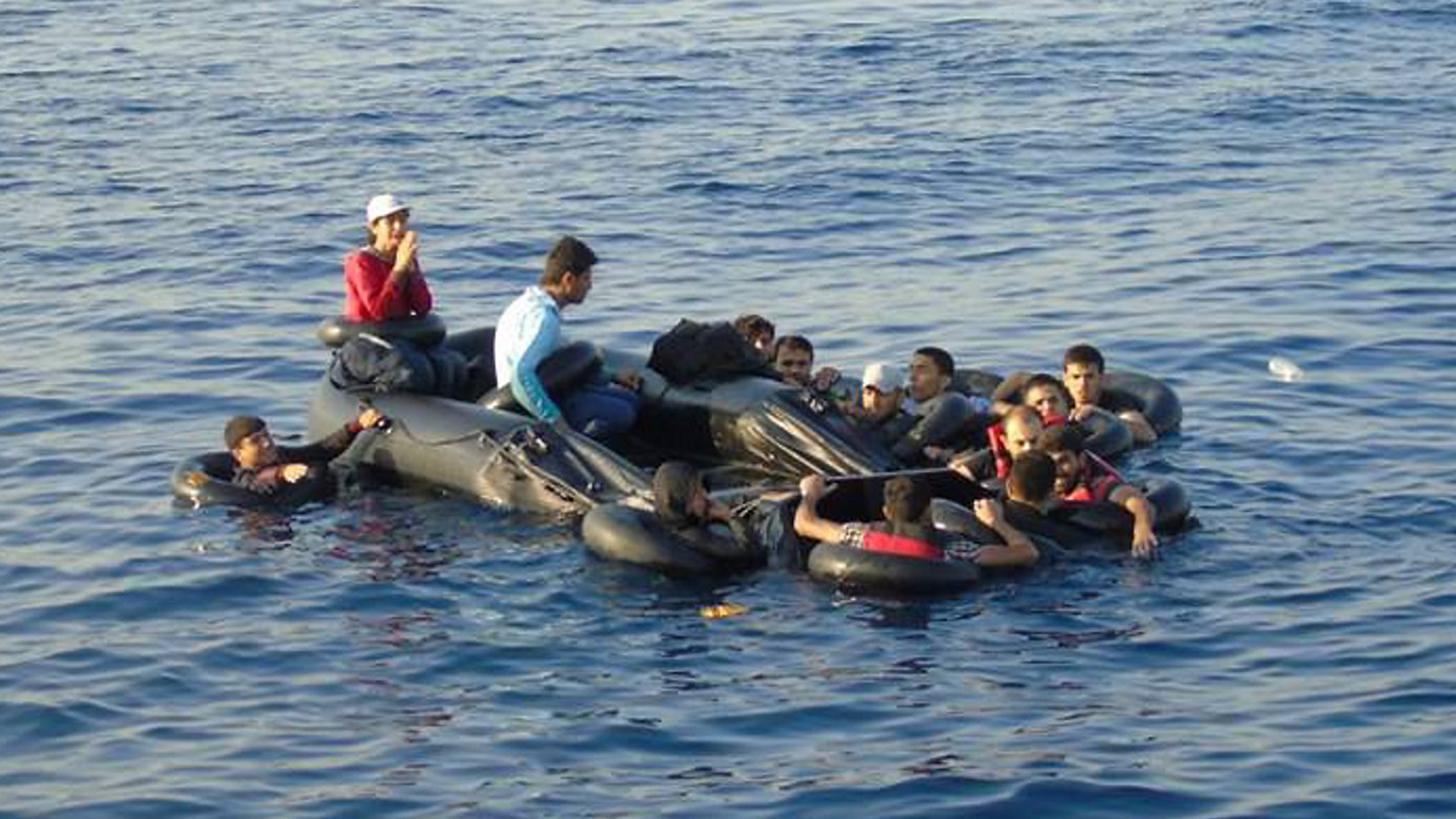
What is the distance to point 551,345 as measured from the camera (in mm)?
19938

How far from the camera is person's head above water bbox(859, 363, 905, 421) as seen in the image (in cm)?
2004

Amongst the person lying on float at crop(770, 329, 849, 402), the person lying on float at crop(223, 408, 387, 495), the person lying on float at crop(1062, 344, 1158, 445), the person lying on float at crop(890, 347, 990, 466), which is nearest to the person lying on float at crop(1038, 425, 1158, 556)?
the person lying on float at crop(890, 347, 990, 466)

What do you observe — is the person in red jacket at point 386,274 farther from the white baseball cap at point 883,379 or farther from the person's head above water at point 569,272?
the white baseball cap at point 883,379

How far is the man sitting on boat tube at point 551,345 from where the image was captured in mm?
19766

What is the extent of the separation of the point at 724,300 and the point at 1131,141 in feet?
27.8

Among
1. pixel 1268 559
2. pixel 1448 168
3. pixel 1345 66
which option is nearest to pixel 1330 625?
pixel 1268 559

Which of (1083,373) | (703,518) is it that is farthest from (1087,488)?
(703,518)

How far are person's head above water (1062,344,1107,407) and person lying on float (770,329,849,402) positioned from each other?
1609mm

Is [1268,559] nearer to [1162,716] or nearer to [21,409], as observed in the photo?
[1162,716]

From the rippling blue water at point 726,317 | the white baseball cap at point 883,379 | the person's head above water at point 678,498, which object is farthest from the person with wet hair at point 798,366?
the person's head above water at point 678,498

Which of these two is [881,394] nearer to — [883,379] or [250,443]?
[883,379]

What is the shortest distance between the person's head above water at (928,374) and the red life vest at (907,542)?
3.10 m

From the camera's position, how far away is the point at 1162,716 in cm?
1532

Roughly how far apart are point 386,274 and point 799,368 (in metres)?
3.07
